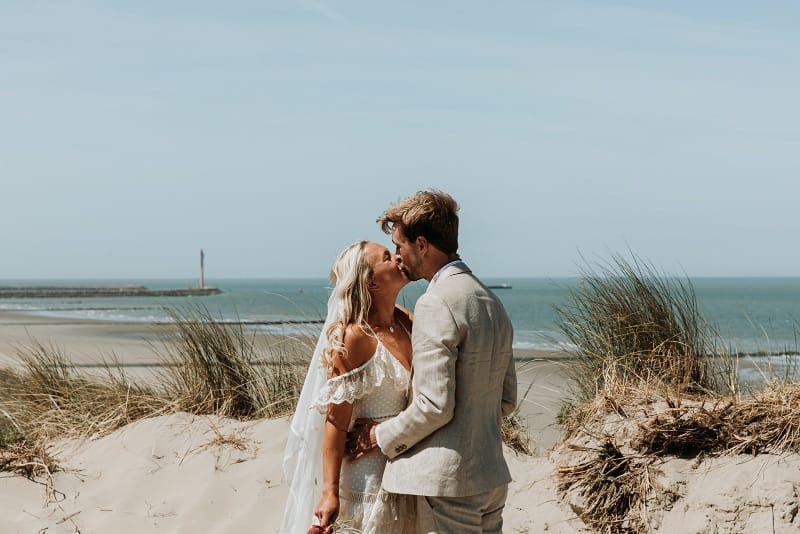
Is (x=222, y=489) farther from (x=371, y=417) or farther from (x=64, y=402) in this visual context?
(x=371, y=417)

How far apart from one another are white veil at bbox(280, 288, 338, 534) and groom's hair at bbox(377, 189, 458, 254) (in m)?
0.58

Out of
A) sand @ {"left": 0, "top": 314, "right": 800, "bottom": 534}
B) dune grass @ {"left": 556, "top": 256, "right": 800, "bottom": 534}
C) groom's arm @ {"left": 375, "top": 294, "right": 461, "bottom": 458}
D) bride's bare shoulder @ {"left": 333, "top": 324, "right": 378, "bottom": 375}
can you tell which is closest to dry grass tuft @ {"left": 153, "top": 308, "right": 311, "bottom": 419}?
sand @ {"left": 0, "top": 314, "right": 800, "bottom": 534}

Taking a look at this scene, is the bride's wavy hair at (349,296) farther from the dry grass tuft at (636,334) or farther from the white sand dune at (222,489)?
the dry grass tuft at (636,334)

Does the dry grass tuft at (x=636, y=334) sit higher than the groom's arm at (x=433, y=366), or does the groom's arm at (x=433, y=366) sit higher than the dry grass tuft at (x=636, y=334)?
the groom's arm at (x=433, y=366)

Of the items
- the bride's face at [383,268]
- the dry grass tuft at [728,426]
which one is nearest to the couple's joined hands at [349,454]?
the bride's face at [383,268]

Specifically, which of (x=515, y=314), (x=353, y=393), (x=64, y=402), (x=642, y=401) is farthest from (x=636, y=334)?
(x=515, y=314)

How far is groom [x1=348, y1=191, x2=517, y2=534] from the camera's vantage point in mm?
2660

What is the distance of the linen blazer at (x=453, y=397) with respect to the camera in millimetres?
2654

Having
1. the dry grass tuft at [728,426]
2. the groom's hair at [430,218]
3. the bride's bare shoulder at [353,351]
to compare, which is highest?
the groom's hair at [430,218]

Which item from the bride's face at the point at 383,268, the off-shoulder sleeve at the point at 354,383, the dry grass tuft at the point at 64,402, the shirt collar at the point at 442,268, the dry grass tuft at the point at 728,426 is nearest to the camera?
the shirt collar at the point at 442,268

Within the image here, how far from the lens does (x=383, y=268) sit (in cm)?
314

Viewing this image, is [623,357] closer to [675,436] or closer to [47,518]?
[675,436]

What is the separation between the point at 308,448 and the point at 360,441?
11.1 inches

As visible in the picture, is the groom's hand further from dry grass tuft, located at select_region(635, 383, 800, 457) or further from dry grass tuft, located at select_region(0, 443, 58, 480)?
dry grass tuft, located at select_region(0, 443, 58, 480)
